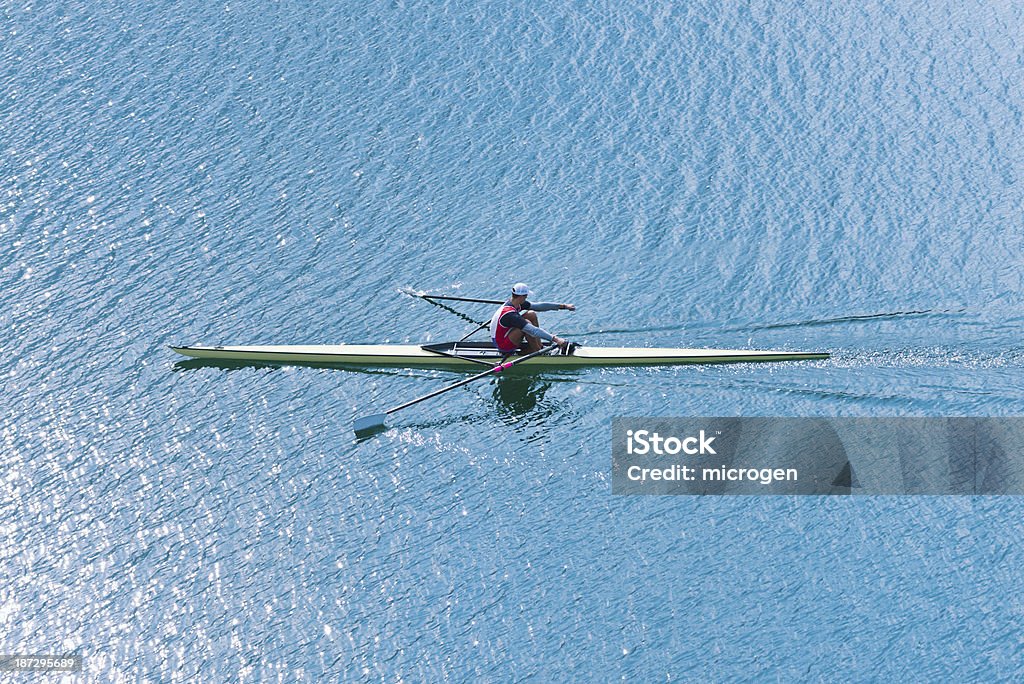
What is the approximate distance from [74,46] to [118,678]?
87.3 ft

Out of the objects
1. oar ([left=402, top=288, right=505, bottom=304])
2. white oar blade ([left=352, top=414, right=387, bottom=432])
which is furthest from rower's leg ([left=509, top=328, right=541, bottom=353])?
white oar blade ([left=352, top=414, right=387, bottom=432])

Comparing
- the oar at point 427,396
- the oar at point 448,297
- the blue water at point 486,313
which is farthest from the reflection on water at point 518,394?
the oar at point 448,297

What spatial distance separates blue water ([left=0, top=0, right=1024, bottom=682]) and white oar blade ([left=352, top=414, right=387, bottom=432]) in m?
0.30

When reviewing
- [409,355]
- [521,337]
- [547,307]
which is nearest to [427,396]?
[409,355]

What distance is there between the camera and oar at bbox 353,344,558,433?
2655 cm

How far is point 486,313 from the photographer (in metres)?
30.5

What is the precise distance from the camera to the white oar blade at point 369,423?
26484mm

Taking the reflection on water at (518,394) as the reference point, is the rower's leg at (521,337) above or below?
above

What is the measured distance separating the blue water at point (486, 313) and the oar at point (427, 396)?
0.36m

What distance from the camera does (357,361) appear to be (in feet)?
94.8

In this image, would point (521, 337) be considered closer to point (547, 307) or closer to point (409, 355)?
point (547, 307)

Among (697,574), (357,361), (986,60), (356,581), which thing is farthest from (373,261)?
(986,60)

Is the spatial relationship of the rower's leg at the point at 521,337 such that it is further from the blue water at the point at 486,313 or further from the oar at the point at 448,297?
the oar at the point at 448,297

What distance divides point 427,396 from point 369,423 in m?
1.44
